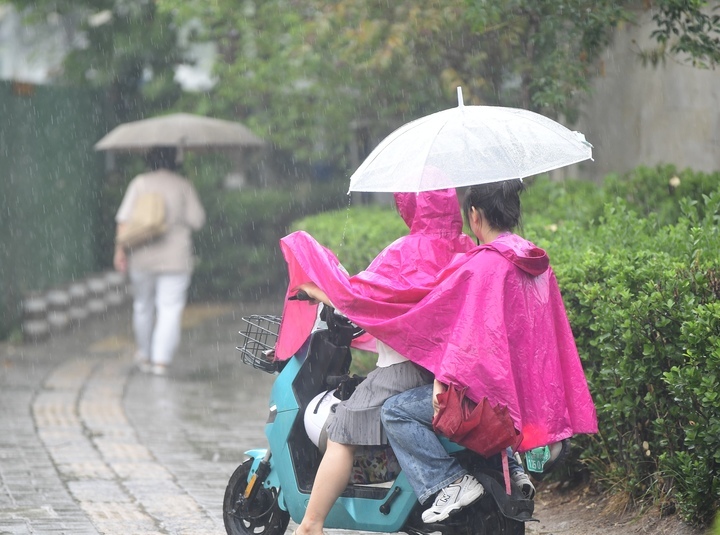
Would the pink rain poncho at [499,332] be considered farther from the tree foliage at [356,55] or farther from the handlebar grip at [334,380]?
the tree foliage at [356,55]

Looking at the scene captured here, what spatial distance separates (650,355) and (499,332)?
3.40 feet

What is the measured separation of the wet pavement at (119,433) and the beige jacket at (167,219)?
1.01m

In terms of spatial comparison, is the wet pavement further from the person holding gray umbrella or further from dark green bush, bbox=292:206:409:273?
dark green bush, bbox=292:206:409:273

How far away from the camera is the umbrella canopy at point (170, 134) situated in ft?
38.3

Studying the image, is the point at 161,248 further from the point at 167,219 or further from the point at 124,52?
the point at 124,52

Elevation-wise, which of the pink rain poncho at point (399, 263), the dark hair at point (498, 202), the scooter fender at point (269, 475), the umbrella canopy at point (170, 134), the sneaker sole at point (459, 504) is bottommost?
the scooter fender at point (269, 475)

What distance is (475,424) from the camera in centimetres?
405

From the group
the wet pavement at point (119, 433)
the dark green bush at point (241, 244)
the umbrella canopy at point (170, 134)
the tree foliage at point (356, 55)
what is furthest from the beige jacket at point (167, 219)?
the dark green bush at point (241, 244)

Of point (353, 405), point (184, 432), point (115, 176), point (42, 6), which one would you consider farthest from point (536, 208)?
point (42, 6)

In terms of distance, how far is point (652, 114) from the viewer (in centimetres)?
1023

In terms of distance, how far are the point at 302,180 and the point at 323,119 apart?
4.67m

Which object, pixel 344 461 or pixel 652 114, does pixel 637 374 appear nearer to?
pixel 344 461

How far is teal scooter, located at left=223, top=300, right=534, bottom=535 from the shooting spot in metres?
4.31

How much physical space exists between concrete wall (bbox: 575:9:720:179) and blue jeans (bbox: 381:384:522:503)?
5.43 m
